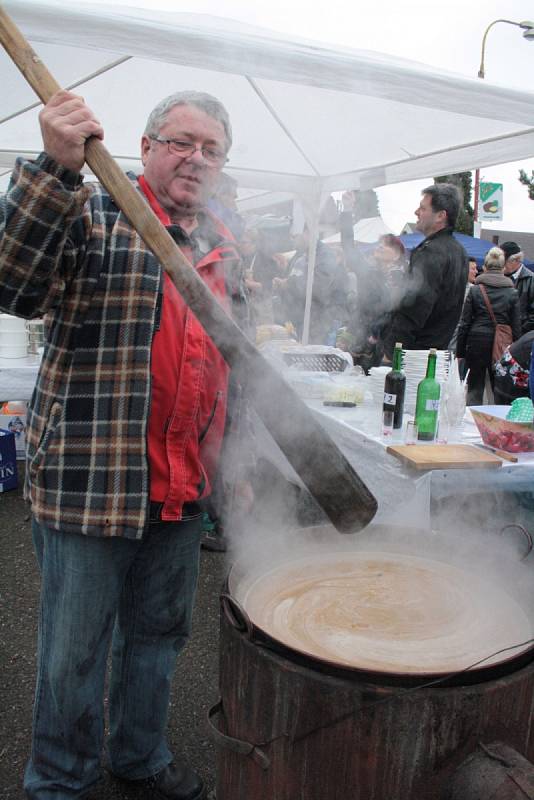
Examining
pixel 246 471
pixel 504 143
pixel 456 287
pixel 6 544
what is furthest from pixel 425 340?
pixel 6 544

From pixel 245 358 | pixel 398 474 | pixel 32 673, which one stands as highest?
pixel 245 358

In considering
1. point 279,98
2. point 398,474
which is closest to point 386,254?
point 279,98

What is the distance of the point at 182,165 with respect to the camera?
176cm

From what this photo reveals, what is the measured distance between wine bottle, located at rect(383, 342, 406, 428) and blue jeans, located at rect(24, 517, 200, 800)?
149 cm

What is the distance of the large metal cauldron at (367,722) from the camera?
141 centimetres

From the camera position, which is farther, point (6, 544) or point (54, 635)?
point (6, 544)

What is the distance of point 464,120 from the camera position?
4.77m

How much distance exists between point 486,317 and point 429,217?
8.18ft

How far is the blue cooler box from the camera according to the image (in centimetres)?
513

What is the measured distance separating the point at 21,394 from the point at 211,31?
288 cm

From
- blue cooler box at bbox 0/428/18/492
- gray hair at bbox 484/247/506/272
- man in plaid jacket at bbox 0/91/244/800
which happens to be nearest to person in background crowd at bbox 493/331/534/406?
gray hair at bbox 484/247/506/272

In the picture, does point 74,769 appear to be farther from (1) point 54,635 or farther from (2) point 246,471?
(2) point 246,471

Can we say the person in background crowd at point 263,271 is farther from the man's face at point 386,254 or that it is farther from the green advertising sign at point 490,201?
the green advertising sign at point 490,201

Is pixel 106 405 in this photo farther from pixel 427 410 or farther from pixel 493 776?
pixel 427 410
